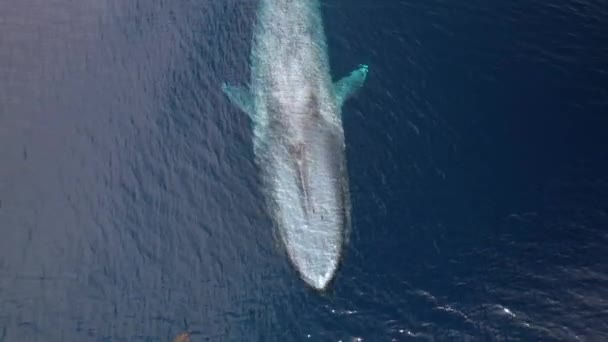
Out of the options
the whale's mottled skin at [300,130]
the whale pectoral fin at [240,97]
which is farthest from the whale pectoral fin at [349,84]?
the whale pectoral fin at [240,97]

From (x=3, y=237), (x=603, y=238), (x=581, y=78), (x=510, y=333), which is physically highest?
(x=581, y=78)

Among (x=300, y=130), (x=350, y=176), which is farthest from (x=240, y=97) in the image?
(x=350, y=176)

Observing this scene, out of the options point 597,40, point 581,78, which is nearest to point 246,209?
point 581,78

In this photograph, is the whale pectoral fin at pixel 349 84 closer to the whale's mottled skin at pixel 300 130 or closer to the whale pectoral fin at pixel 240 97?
the whale's mottled skin at pixel 300 130

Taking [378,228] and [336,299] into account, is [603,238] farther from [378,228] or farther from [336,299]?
[336,299]

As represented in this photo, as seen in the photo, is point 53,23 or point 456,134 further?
Answer: point 53,23

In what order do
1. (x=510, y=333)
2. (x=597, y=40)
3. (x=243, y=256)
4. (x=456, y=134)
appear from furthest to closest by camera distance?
(x=597, y=40) < (x=456, y=134) < (x=243, y=256) < (x=510, y=333)

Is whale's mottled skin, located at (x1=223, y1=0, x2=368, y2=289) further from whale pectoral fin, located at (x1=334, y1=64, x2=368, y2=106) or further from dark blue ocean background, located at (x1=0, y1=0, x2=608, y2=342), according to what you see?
dark blue ocean background, located at (x1=0, y1=0, x2=608, y2=342)
